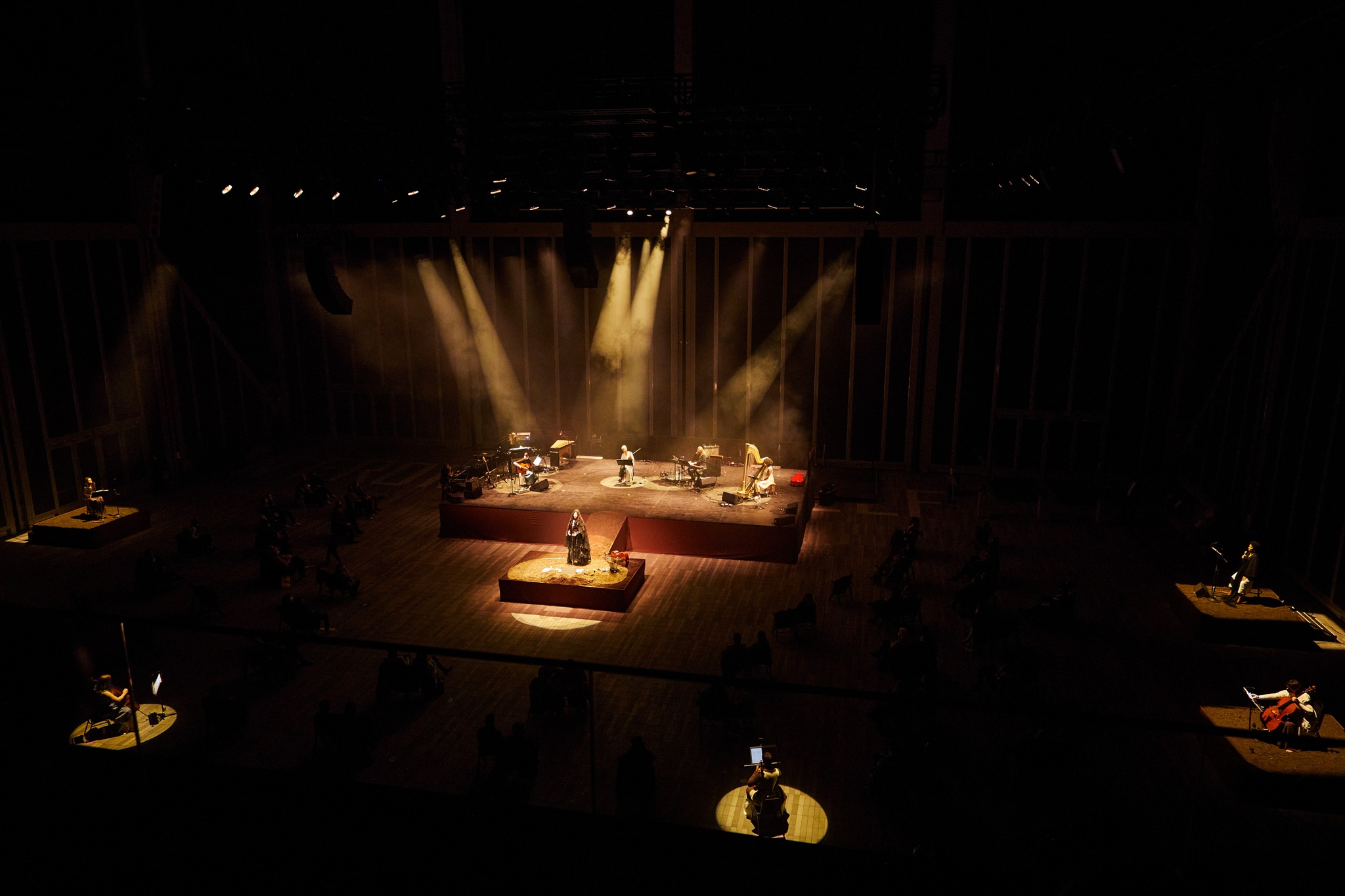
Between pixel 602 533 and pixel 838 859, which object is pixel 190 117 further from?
pixel 838 859

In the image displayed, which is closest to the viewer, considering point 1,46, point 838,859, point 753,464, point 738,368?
point 838,859

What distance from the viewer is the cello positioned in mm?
6945

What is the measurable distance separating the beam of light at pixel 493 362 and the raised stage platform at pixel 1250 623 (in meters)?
13.4

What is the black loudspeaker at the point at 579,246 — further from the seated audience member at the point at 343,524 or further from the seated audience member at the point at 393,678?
the seated audience member at the point at 393,678

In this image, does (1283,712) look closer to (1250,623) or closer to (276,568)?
(1250,623)

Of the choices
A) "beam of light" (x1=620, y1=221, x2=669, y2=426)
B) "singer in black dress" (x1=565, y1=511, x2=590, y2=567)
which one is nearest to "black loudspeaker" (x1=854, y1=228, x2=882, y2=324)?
"singer in black dress" (x1=565, y1=511, x2=590, y2=567)

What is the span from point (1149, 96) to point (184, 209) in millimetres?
16679

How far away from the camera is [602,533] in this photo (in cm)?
1280

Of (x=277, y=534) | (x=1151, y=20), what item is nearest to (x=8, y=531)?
(x=277, y=534)

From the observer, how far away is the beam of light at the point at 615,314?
17.6m

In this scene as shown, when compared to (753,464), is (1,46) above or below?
above

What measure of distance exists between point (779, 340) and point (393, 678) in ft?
37.4

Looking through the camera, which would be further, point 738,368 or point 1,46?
point 738,368

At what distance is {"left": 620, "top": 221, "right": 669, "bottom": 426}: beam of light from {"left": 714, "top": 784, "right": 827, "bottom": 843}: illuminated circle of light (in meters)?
12.1
